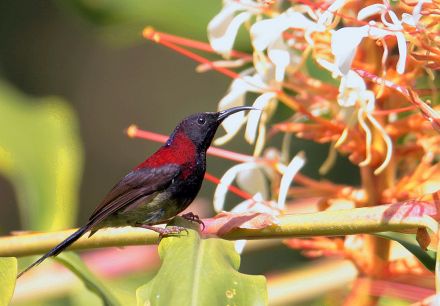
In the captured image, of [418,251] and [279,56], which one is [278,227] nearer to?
[418,251]

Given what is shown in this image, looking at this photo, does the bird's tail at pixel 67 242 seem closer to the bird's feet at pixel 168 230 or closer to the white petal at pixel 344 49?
the bird's feet at pixel 168 230

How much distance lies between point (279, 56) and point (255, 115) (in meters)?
0.09

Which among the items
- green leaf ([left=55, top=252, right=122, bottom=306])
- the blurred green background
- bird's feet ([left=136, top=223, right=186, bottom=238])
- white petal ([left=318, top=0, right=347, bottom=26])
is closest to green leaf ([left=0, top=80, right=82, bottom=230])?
→ green leaf ([left=55, top=252, right=122, bottom=306])

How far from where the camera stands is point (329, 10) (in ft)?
3.03

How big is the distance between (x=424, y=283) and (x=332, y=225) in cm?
34

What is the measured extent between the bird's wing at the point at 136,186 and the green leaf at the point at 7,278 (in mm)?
167

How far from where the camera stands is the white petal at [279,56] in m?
1.03

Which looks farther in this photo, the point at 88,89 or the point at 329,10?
the point at 88,89

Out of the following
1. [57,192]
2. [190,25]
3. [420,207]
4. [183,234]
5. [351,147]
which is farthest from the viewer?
[190,25]

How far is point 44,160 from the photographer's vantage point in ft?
5.26

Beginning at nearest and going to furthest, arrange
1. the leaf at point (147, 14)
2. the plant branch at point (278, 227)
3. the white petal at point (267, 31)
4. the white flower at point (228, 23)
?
the plant branch at point (278, 227) → the white petal at point (267, 31) → the white flower at point (228, 23) → the leaf at point (147, 14)

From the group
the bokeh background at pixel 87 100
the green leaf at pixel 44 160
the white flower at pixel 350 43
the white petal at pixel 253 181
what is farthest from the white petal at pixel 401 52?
the green leaf at pixel 44 160

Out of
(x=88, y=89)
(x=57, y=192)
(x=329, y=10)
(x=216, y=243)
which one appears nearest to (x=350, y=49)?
(x=329, y=10)

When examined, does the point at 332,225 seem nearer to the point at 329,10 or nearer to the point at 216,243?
the point at 216,243
